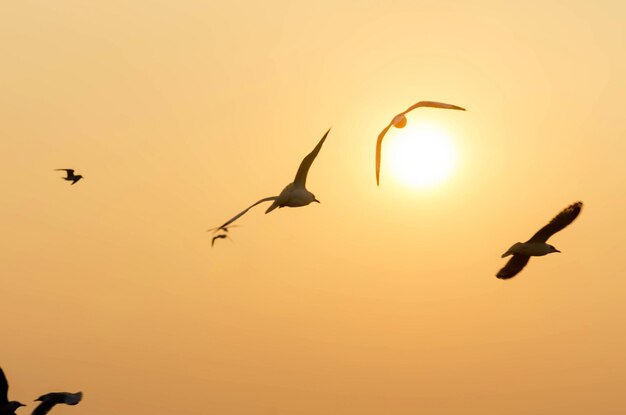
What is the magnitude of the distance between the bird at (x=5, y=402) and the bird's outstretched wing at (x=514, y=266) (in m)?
18.8

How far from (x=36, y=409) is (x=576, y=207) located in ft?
68.8

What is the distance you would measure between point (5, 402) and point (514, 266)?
19.7 meters

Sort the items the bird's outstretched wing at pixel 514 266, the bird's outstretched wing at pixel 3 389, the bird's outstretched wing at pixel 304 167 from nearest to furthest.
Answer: the bird's outstretched wing at pixel 3 389 → the bird's outstretched wing at pixel 304 167 → the bird's outstretched wing at pixel 514 266

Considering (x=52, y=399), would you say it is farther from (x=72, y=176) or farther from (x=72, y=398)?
(x=72, y=176)

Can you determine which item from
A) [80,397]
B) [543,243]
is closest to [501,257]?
[543,243]

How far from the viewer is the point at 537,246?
36781 millimetres

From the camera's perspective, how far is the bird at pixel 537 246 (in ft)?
118

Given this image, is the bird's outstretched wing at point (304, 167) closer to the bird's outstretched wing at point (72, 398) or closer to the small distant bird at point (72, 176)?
the bird's outstretched wing at point (72, 398)

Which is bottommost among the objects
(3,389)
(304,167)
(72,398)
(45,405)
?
(45,405)

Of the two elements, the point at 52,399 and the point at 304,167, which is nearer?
the point at 52,399

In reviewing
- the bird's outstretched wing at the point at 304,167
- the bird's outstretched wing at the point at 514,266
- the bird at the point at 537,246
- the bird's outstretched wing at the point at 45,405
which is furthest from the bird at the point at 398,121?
the bird's outstretched wing at the point at 45,405

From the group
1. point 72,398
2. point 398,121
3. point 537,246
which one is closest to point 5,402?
point 72,398

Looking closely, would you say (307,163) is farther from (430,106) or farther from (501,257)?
(501,257)

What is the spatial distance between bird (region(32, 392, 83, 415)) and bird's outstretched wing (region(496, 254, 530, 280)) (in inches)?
663
